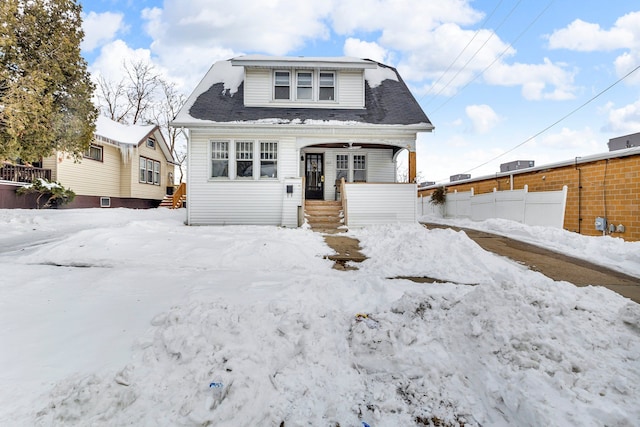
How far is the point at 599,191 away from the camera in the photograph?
8305 mm

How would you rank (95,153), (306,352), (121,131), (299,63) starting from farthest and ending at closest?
(121,131), (95,153), (299,63), (306,352)

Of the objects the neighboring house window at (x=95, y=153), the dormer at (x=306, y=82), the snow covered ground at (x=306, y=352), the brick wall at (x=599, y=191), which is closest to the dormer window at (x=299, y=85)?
the dormer at (x=306, y=82)

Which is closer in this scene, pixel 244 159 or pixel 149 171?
pixel 244 159

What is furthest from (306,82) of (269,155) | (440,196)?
(440,196)

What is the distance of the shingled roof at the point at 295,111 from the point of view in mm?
11109

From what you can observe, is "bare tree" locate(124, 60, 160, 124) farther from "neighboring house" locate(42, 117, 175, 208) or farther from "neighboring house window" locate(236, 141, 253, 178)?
"neighboring house window" locate(236, 141, 253, 178)

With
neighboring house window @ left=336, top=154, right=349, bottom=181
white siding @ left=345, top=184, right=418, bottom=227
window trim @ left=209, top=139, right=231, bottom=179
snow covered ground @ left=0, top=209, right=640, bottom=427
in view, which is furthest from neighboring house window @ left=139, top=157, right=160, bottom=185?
snow covered ground @ left=0, top=209, right=640, bottom=427

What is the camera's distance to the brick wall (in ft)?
24.4

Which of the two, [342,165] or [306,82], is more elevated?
[306,82]

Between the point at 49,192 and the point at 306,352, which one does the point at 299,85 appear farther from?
the point at 49,192

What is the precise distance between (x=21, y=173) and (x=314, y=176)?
13.8 meters

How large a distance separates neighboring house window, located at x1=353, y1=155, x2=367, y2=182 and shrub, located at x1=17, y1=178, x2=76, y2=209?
14275mm

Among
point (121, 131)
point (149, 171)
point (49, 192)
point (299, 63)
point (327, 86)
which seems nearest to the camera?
point (299, 63)

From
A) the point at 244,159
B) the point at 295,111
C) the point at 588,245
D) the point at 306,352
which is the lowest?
the point at 306,352
